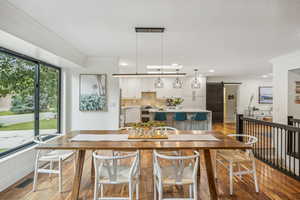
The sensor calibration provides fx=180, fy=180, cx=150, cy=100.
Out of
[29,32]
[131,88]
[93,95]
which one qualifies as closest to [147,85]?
[131,88]

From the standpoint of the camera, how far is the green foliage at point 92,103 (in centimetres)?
457

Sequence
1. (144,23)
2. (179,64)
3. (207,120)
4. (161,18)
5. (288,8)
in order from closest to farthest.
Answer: (288,8) < (161,18) < (144,23) < (179,64) < (207,120)

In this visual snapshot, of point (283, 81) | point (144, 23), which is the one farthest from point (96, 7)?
point (283, 81)

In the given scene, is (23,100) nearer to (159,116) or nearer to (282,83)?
(159,116)

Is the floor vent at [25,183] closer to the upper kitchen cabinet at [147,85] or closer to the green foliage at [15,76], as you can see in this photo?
the green foliage at [15,76]

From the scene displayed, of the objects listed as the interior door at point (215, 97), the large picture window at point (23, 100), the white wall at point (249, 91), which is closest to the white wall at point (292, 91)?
the interior door at point (215, 97)

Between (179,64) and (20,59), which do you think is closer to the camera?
(20,59)

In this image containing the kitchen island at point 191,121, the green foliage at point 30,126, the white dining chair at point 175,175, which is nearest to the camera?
the white dining chair at point 175,175

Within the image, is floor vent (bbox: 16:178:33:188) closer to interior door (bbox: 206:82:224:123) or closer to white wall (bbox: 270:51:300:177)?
white wall (bbox: 270:51:300:177)

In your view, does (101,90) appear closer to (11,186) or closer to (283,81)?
(11,186)

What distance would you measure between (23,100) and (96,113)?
1724mm

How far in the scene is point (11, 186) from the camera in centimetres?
270

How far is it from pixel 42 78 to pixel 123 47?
1.82 metres

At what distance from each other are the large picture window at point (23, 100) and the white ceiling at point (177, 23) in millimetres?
855
